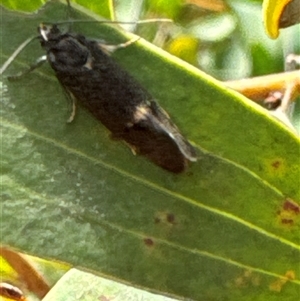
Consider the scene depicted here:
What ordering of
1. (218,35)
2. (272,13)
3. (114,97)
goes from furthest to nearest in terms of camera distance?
(218,35), (114,97), (272,13)

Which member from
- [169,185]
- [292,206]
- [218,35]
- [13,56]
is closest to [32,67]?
[13,56]

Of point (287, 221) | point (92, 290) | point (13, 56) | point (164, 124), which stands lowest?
point (92, 290)

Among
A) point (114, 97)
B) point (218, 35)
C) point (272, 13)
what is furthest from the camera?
point (218, 35)

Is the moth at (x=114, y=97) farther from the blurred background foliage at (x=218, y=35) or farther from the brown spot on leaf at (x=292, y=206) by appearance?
the blurred background foliage at (x=218, y=35)

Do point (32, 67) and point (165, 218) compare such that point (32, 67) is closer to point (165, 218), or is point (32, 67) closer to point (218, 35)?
point (165, 218)

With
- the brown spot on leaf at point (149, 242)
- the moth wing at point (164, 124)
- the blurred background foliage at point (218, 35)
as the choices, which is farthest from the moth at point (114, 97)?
the blurred background foliage at point (218, 35)

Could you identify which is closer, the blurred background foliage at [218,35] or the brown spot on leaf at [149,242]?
the brown spot on leaf at [149,242]

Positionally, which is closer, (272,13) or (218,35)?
(272,13)

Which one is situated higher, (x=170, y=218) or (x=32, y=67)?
(x=32, y=67)
